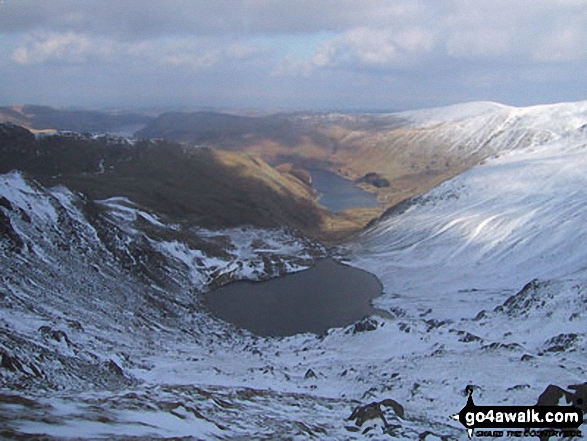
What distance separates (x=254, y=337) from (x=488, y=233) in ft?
143

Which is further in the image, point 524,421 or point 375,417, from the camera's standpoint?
point 375,417

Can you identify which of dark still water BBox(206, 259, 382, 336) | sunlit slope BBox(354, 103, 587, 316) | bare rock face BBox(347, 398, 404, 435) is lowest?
dark still water BBox(206, 259, 382, 336)

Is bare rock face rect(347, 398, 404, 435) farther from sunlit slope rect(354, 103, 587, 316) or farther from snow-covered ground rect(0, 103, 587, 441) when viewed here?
sunlit slope rect(354, 103, 587, 316)

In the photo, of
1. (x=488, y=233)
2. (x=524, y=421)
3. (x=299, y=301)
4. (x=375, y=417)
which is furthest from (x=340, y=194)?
(x=524, y=421)

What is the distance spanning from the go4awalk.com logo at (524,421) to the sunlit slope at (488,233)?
31482 mm

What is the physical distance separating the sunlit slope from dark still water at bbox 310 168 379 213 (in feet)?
107

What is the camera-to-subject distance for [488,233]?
3167 inches

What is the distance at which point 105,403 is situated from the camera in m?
22.6

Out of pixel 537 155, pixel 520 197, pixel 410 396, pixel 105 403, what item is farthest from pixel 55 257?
pixel 537 155

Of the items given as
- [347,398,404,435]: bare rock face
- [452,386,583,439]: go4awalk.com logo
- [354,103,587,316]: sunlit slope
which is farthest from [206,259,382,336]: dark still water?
A: [452,386,583,439]: go4awalk.com logo

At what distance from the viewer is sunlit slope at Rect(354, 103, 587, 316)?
213 feet

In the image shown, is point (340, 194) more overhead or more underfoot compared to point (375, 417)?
more overhead

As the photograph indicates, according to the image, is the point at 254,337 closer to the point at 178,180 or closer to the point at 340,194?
the point at 178,180

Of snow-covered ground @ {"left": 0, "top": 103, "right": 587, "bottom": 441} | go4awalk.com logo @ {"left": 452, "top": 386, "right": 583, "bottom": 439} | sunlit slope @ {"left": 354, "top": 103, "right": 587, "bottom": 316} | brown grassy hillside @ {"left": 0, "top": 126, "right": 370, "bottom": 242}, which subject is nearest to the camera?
go4awalk.com logo @ {"left": 452, "top": 386, "right": 583, "bottom": 439}
